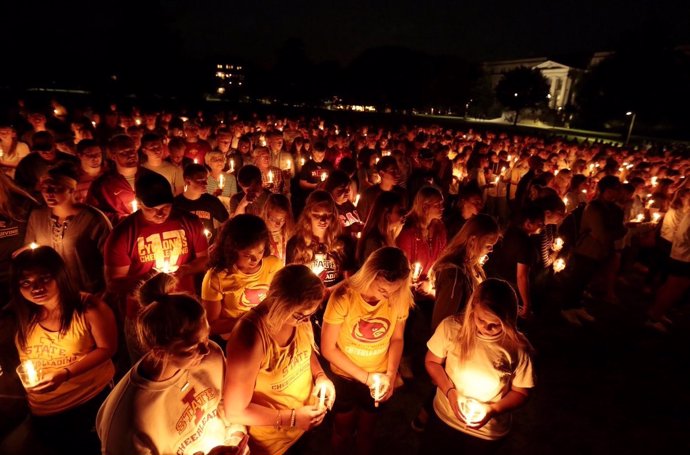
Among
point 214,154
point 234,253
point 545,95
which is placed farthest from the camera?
point 545,95

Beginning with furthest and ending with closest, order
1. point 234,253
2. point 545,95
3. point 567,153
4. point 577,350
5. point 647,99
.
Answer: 1. point 545,95
2. point 647,99
3. point 567,153
4. point 577,350
5. point 234,253

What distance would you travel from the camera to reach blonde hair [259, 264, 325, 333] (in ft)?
6.86

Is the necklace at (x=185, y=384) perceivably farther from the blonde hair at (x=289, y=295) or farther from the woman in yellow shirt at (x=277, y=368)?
the blonde hair at (x=289, y=295)

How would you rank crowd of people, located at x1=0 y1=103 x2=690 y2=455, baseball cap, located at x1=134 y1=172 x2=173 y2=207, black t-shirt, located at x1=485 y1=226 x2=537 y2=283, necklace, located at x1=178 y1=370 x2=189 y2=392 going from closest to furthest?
necklace, located at x1=178 y1=370 x2=189 y2=392 → crowd of people, located at x1=0 y1=103 x2=690 y2=455 → baseball cap, located at x1=134 y1=172 x2=173 y2=207 → black t-shirt, located at x1=485 y1=226 x2=537 y2=283

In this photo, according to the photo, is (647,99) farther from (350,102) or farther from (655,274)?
(350,102)

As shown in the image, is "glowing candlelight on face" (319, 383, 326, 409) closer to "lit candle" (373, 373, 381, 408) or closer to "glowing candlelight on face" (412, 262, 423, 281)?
"lit candle" (373, 373, 381, 408)

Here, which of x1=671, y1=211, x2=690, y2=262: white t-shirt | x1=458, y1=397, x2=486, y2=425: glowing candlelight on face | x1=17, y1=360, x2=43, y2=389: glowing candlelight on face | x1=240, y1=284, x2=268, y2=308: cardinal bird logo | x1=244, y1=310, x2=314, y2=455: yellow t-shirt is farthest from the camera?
x1=671, y1=211, x2=690, y2=262: white t-shirt

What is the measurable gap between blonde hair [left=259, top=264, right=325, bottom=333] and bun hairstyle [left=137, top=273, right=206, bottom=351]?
384 millimetres

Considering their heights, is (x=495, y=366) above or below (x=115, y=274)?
below

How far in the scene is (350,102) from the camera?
86188 millimetres

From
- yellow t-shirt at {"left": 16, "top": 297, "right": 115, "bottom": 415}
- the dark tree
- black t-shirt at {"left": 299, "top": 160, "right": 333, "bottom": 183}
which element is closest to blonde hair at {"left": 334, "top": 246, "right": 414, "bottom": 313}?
yellow t-shirt at {"left": 16, "top": 297, "right": 115, "bottom": 415}

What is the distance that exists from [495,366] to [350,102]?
88298 mm

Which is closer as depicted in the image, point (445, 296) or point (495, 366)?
point (495, 366)

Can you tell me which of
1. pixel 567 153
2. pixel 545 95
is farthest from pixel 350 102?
pixel 567 153
